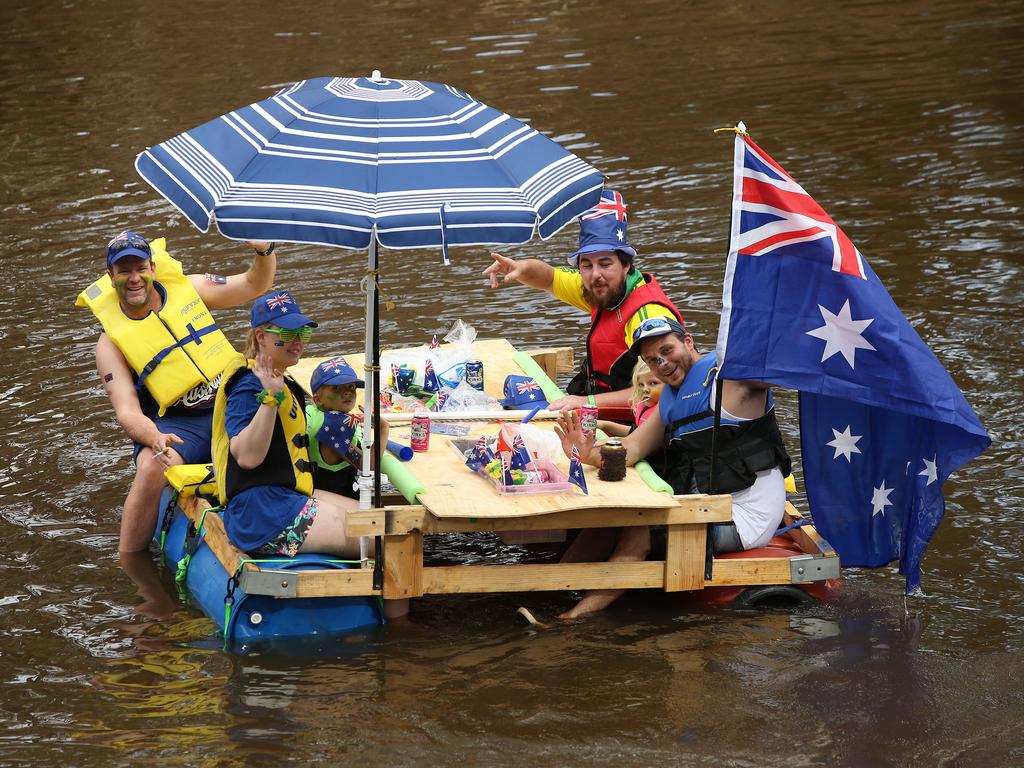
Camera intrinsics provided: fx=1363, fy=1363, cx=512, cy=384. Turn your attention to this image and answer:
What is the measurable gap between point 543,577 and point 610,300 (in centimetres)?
225

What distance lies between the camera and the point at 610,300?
8.67 meters

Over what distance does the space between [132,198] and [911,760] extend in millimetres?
12336

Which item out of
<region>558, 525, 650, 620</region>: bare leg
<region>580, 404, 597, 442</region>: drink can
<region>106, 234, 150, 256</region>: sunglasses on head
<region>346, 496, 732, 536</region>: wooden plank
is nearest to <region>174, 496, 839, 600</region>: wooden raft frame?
<region>346, 496, 732, 536</region>: wooden plank

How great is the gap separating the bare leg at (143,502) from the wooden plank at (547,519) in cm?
190

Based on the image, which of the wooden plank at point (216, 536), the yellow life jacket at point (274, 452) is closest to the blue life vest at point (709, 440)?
the yellow life jacket at point (274, 452)

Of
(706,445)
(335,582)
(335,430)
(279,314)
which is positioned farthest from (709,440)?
(279,314)

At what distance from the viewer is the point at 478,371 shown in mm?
8906

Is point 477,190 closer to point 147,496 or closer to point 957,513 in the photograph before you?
point 147,496

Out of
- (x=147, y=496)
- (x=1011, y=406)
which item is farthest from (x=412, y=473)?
(x=1011, y=406)

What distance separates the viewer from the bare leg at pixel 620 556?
729cm

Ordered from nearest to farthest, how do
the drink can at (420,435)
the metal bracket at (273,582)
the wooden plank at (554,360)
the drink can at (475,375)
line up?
1. the metal bracket at (273,582)
2. the drink can at (420,435)
3. the drink can at (475,375)
4. the wooden plank at (554,360)

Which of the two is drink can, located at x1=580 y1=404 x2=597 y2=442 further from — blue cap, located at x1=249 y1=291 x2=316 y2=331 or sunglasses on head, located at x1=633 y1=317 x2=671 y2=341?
blue cap, located at x1=249 y1=291 x2=316 y2=331

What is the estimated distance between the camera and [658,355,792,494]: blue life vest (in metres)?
7.27

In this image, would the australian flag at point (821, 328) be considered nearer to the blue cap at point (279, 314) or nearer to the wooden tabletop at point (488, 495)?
the wooden tabletop at point (488, 495)
